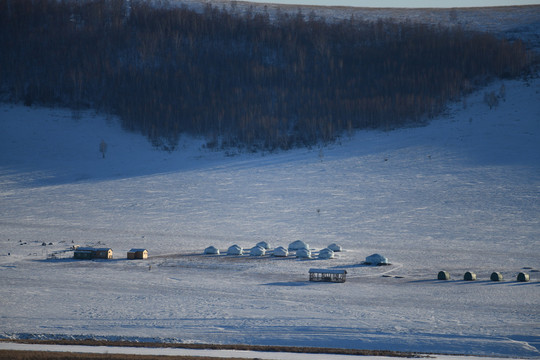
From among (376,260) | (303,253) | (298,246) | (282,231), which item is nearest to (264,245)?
(298,246)

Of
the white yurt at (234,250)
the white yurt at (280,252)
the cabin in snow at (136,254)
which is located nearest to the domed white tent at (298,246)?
the white yurt at (280,252)

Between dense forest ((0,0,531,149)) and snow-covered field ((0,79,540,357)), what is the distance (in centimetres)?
644

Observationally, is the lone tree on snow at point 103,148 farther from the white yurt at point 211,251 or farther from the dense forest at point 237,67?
the white yurt at point 211,251

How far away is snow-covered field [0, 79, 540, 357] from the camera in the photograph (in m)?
25.4

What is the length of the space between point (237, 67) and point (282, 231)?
238ft

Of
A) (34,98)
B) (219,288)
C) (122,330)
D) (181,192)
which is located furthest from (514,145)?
(34,98)

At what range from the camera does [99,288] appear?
32.3m

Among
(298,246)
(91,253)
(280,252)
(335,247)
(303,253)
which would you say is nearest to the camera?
(91,253)

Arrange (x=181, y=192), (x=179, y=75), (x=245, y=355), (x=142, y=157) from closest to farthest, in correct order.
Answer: (x=245, y=355)
(x=181, y=192)
(x=142, y=157)
(x=179, y=75)

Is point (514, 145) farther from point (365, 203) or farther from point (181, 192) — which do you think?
point (181, 192)

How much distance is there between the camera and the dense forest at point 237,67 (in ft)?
337

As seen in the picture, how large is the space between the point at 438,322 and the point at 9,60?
116512 millimetres

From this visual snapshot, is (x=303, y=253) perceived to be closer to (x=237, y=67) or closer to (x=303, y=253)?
(x=303, y=253)

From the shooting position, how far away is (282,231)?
5594 centimetres
